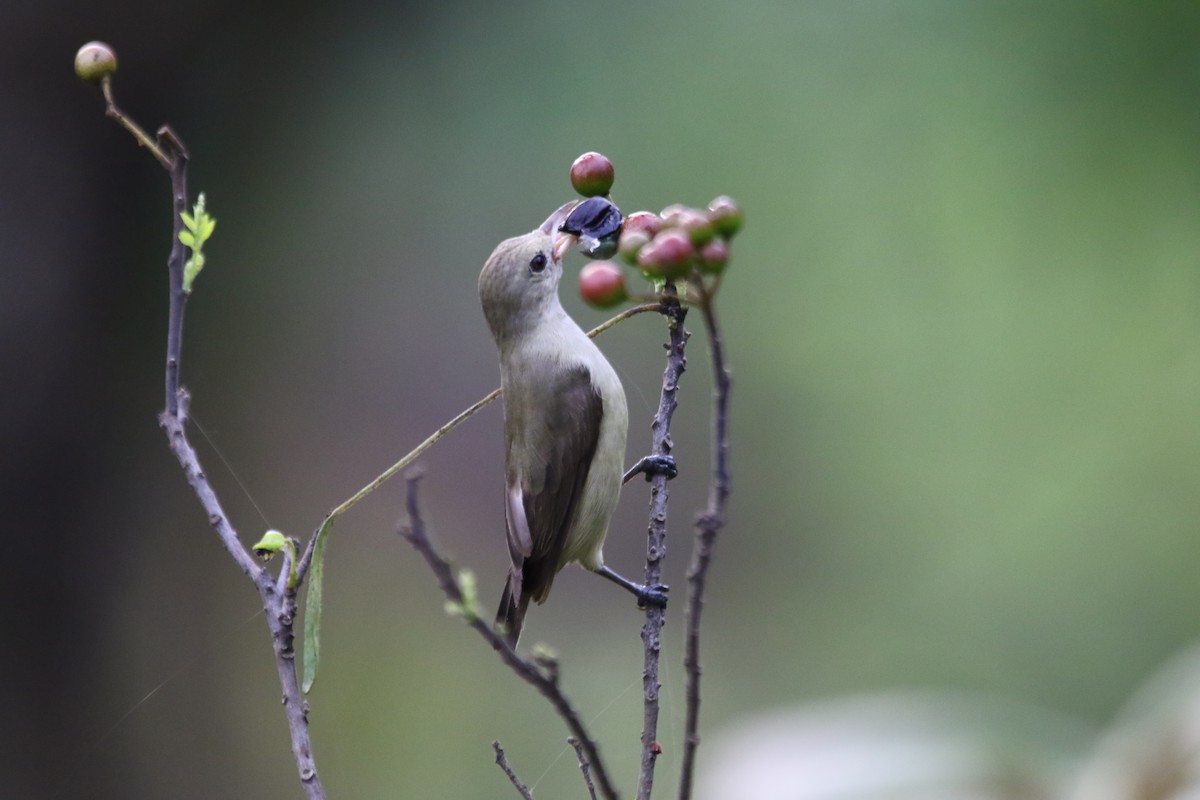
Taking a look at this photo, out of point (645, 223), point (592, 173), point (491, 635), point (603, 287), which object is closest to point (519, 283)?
point (592, 173)

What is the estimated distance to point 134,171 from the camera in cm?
468

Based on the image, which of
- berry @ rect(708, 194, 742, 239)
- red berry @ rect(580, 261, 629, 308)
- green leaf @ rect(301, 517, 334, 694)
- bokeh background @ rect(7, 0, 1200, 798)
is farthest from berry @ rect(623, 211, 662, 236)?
bokeh background @ rect(7, 0, 1200, 798)

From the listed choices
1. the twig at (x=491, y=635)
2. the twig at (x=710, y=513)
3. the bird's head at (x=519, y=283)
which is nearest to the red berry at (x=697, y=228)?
the twig at (x=710, y=513)

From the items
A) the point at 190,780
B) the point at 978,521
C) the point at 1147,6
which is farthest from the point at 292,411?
the point at 1147,6

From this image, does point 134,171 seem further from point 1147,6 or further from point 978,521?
point 978,521

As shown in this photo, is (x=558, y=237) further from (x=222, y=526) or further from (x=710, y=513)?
(x=710, y=513)

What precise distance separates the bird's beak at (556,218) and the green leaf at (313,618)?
91 cm

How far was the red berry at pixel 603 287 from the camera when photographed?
1.42 metres

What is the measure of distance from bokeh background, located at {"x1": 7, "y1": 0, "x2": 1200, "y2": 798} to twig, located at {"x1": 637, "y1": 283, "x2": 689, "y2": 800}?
10.8ft

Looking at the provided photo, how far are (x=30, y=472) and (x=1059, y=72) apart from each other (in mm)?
4605

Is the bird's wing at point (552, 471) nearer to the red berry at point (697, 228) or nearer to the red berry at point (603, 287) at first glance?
the red berry at point (603, 287)

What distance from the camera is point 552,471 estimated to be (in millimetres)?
2473

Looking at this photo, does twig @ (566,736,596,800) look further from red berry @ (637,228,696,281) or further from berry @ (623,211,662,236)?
berry @ (623,211,662,236)

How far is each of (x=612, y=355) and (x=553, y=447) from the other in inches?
128
